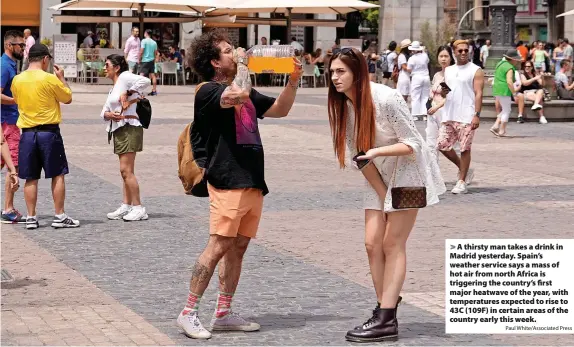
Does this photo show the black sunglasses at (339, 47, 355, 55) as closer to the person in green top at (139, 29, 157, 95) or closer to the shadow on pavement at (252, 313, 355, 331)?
the shadow on pavement at (252, 313, 355, 331)

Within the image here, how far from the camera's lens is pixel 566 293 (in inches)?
281

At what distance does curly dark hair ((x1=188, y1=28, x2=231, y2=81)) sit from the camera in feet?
24.4

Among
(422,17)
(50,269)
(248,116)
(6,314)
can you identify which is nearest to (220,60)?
(248,116)

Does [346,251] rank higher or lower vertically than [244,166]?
lower

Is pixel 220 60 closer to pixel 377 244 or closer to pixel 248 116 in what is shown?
pixel 248 116

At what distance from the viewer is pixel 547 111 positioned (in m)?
26.5

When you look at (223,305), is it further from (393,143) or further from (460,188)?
(460,188)

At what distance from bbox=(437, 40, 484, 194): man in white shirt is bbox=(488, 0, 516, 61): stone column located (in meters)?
13.7

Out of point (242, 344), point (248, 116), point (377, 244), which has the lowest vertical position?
point (242, 344)

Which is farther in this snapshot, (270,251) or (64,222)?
(64,222)

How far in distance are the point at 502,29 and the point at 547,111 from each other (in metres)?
2.56

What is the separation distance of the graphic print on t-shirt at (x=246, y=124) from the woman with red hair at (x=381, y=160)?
0.45 metres

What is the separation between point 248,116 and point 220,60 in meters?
0.35

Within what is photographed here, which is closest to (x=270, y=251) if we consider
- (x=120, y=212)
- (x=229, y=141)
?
(x=120, y=212)
